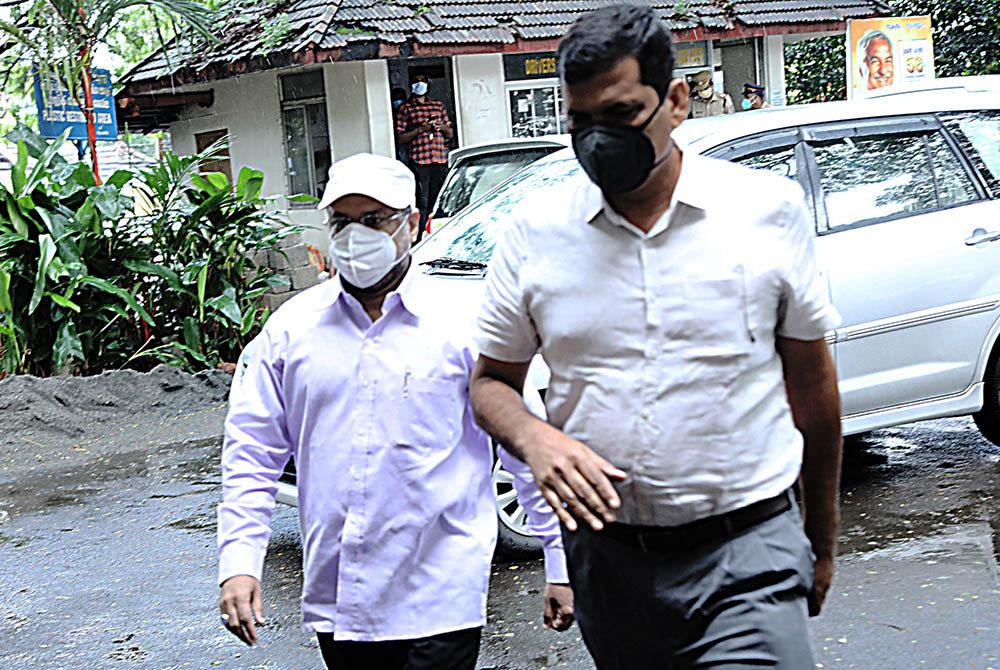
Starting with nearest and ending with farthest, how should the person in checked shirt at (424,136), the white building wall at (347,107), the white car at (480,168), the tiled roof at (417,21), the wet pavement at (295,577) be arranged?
the wet pavement at (295,577) → the white car at (480,168) → the tiled roof at (417,21) → the person in checked shirt at (424,136) → the white building wall at (347,107)

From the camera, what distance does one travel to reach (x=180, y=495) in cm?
744

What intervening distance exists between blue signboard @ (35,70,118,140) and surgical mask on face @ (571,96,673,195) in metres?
10.7

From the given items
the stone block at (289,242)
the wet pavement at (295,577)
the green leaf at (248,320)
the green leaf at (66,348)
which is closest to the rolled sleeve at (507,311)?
the wet pavement at (295,577)

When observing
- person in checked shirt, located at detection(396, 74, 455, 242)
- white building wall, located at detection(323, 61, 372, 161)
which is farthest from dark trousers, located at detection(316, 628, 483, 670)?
white building wall, located at detection(323, 61, 372, 161)

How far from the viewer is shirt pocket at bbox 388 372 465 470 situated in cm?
290

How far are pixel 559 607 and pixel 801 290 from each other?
1.04 metres

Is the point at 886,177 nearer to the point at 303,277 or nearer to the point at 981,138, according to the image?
the point at 981,138

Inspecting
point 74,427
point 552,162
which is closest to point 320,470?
point 552,162

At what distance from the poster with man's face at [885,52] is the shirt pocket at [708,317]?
43.3 ft

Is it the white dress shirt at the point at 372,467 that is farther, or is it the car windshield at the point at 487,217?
the car windshield at the point at 487,217

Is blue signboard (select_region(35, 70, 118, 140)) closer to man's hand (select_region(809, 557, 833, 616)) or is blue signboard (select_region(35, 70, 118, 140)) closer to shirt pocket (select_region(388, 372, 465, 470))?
shirt pocket (select_region(388, 372, 465, 470))

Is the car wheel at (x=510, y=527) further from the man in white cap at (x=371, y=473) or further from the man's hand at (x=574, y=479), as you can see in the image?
the man's hand at (x=574, y=479)

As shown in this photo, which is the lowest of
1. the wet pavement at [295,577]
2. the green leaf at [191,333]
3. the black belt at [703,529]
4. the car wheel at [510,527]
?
the wet pavement at [295,577]

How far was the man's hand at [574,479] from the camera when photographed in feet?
7.11
